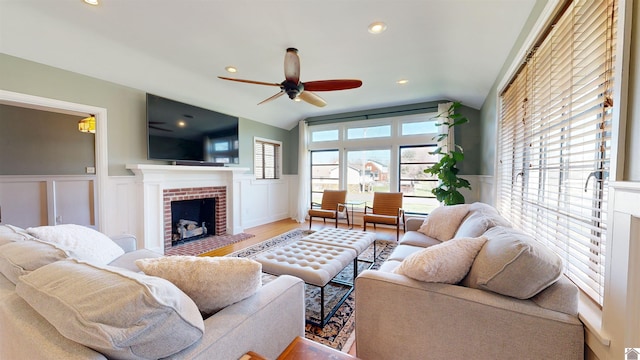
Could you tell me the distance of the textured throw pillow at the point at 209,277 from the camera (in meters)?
0.92

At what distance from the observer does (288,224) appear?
214 inches

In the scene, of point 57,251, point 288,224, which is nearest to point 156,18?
point 57,251

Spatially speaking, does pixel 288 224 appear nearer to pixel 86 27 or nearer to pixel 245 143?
pixel 245 143

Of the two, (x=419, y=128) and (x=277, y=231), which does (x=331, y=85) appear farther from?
(x=277, y=231)

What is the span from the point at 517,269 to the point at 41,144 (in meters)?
6.45

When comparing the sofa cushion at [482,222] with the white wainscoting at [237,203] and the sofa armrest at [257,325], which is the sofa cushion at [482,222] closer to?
the sofa armrest at [257,325]

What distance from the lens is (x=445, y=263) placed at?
4.00ft

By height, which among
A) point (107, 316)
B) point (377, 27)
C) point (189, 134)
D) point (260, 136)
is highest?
point (377, 27)

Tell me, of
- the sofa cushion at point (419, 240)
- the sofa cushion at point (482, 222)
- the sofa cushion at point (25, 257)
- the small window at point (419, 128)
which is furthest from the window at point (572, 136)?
the small window at point (419, 128)

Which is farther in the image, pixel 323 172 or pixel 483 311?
pixel 323 172

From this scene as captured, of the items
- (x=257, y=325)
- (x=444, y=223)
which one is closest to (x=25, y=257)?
(x=257, y=325)

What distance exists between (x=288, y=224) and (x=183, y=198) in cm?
226

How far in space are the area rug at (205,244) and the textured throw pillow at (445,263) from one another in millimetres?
3163

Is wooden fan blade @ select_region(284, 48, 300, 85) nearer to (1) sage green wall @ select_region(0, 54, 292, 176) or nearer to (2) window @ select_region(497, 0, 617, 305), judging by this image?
(2) window @ select_region(497, 0, 617, 305)
